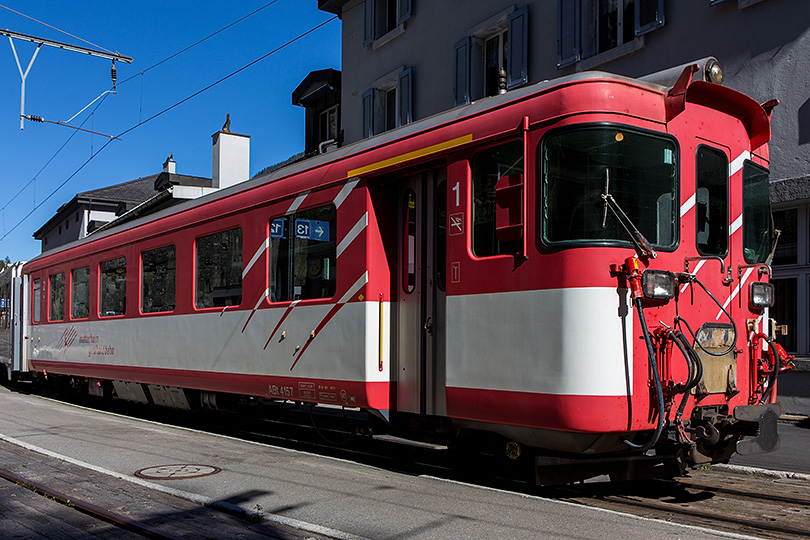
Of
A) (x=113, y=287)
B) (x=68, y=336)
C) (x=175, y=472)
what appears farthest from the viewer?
(x=68, y=336)

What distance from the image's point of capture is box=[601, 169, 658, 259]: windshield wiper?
18.7ft

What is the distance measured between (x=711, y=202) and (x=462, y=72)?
10.7 meters

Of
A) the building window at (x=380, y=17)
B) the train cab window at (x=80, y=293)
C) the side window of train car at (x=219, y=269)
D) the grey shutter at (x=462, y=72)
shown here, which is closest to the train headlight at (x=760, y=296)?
the side window of train car at (x=219, y=269)

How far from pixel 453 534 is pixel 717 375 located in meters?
2.44

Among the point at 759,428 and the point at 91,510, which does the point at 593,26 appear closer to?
the point at 759,428

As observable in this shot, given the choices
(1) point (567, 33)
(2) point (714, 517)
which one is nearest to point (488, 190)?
(2) point (714, 517)

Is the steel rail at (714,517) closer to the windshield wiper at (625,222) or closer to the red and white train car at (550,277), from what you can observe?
the red and white train car at (550,277)

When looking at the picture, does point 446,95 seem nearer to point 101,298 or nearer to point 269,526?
point 101,298

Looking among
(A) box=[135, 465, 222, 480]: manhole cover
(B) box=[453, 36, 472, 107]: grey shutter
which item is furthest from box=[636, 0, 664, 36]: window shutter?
(A) box=[135, 465, 222, 480]: manhole cover

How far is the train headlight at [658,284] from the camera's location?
18.6 ft

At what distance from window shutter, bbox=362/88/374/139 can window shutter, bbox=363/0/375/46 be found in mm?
1283

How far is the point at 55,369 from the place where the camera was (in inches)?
619

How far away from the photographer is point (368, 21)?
19.7 meters

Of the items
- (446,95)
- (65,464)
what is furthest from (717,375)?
(446,95)
